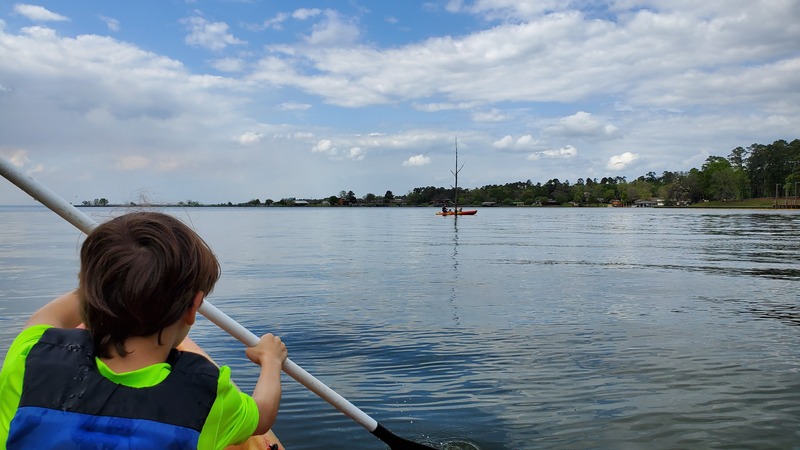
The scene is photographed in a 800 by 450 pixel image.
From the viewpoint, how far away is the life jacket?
1.66 metres

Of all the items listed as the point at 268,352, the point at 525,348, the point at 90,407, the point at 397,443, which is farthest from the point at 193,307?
the point at 525,348

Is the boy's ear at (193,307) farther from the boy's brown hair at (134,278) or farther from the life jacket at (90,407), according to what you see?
the life jacket at (90,407)

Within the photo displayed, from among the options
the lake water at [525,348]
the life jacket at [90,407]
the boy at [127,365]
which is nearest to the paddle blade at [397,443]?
the lake water at [525,348]

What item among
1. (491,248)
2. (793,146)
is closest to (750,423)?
(491,248)

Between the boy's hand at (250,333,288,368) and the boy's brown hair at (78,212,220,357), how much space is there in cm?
56

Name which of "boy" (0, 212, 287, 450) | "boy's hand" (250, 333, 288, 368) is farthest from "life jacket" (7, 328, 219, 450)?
"boy's hand" (250, 333, 288, 368)

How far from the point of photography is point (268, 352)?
237cm

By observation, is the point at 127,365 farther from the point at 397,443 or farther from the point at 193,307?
the point at 397,443

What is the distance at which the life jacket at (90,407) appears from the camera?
166 cm

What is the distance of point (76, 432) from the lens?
1654mm

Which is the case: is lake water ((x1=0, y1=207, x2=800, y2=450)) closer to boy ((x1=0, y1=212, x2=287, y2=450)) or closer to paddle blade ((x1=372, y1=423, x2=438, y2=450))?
boy ((x1=0, y1=212, x2=287, y2=450))

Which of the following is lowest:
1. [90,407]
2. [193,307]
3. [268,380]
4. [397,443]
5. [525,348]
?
[525,348]

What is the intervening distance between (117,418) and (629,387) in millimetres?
6094

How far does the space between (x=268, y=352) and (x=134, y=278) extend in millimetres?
743
